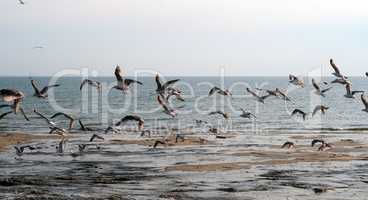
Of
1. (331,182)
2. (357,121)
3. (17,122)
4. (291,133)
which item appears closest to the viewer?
(331,182)

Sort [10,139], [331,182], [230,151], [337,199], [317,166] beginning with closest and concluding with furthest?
[337,199], [331,182], [317,166], [230,151], [10,139]

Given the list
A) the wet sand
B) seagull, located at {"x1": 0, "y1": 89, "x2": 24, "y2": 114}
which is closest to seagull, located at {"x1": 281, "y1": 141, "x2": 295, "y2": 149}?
the wet sand

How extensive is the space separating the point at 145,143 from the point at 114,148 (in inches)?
171

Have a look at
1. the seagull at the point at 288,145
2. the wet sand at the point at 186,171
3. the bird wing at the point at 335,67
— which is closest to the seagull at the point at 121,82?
the wet sand at the point at 186,171

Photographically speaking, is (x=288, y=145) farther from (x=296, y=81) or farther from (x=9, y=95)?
(x=9, y=95)

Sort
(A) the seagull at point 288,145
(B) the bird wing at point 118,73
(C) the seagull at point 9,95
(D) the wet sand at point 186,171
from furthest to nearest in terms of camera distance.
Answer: (A) the seagull at point 288,145
(D) the wet sand at point 186,171
(B) the bird wing at point 118,73
(C) the seagull at point 9,95

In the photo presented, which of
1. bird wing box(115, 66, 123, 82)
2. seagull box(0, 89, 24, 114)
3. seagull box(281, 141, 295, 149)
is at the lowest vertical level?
seagull box(281, 141, 295, 149)

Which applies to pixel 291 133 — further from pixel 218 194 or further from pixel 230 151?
pixel 218 194

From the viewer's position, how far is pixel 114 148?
49.3 m

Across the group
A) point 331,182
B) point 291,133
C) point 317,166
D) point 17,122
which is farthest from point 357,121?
point 331,182

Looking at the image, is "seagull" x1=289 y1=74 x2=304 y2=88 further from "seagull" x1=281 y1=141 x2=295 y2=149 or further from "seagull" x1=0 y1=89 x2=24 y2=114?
"seagull" x1=281 y1=141 x2=295 y2=149

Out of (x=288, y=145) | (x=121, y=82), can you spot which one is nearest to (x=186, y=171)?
(x=121, y=82)

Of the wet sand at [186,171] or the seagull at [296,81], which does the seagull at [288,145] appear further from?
the seagull at [296,81]

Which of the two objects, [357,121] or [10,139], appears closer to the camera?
[10,139]
